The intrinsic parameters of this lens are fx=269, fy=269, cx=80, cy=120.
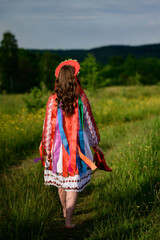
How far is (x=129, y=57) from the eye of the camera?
68750mm

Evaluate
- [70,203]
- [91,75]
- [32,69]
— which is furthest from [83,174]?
[32,69]

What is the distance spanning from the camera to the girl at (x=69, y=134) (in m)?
2.76

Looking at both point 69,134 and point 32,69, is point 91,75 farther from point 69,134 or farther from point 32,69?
point 32,69

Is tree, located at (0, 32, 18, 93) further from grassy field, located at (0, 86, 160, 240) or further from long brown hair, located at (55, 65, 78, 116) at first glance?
long brown hair, located at (55, 65, 78, 116)

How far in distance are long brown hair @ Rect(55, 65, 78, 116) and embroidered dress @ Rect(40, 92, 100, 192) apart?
0.07 m

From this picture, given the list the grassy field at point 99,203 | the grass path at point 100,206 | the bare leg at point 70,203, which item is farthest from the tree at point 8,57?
the bare leg at point 70,203

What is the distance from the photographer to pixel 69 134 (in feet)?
9.27

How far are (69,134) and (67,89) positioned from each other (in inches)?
18.5

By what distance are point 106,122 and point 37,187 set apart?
210 inches

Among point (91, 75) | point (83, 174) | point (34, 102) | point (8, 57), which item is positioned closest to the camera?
point (83, 174)

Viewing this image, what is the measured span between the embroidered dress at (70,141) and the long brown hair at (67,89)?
0.21 ft

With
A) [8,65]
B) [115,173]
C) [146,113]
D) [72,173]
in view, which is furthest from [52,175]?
[8,65]

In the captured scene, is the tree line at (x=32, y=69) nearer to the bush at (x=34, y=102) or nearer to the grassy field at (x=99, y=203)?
the bush at (x=34, y=102)

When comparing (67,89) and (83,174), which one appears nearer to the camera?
(67,89)
